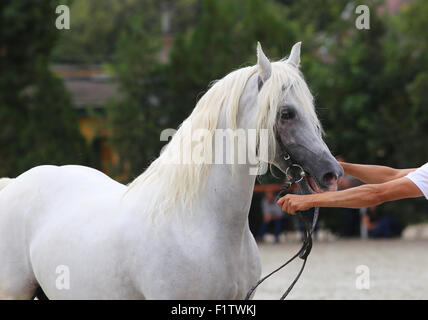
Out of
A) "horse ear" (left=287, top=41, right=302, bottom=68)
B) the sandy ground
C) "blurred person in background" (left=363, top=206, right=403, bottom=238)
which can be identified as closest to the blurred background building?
"blurred person in background" (left=363, top=206, right=403, bottom=238)

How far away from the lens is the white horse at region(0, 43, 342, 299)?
3.16m

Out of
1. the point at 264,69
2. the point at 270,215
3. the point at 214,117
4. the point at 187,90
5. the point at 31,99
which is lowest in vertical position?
the point at 270,215

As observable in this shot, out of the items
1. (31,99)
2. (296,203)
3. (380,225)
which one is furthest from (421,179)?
(31,99)

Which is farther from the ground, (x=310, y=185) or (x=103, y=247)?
(x=310, y=185)

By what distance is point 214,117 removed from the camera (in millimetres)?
3301

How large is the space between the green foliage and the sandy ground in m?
5.02

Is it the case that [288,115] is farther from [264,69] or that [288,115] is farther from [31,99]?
[31,99]

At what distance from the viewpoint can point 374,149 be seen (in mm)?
15883

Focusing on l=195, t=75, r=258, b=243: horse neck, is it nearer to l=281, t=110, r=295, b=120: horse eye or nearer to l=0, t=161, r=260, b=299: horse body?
l=0, t=161, r=260, b=299: horse body

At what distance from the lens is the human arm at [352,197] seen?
10.2 feet

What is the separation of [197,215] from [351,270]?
8.07 meters

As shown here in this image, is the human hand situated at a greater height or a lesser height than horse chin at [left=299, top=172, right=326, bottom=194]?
lesser
